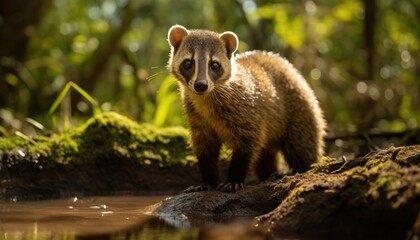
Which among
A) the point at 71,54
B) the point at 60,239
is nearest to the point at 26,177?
the point at 60,239

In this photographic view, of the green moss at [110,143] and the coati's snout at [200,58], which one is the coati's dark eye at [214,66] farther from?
the green moss at [110,143]

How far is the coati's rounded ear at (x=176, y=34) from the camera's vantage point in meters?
6.32

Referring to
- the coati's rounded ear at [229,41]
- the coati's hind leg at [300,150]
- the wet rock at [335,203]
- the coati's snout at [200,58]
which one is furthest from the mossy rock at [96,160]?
the wet rock at [335,203]

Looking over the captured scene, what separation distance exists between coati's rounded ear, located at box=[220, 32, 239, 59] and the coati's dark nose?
28.9 inches

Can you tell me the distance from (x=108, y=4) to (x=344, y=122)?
15.4 ft

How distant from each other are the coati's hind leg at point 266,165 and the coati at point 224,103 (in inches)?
9.6

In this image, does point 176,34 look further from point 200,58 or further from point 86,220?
point 86,220

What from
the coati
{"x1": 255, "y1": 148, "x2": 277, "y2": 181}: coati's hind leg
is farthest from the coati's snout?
{"x1": 255, "y1": 148, "x2": 277, "y2": 181}: coati's hind leg

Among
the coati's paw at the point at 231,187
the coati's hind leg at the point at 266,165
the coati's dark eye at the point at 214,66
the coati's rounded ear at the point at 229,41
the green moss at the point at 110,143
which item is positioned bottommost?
the coati's paw at the point at 231,187

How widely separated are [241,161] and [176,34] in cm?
124

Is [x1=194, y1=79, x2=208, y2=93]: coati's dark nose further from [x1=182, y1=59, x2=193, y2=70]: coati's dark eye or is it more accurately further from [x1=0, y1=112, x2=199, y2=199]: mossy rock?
[x1=0, y1=112, x2=199, y2=199]: mossy rock

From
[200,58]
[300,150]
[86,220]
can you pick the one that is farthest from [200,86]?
[300,150]

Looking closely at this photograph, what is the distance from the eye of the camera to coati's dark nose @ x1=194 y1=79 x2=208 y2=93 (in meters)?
5.70

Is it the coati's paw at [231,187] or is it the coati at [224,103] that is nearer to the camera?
the coati's paw at [231,187]
